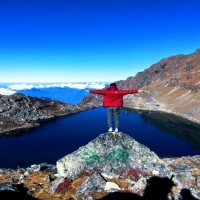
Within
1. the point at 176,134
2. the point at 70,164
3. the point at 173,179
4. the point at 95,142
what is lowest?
the point at 176,134

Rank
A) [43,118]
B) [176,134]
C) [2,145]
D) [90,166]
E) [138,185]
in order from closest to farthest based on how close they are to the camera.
A: 1. [138,185]
2. [90,166]
3. [2,145]
4. [176,134]
5. [43,118]

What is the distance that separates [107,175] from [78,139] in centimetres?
10690

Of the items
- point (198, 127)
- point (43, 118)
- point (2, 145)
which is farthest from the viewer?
point (43, 118)

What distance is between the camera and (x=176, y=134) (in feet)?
456

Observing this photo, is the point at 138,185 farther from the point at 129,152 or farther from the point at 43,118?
the point at 43,118

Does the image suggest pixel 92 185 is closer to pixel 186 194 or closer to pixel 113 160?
pixel 113 160

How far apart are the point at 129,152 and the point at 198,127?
14920 centimetres

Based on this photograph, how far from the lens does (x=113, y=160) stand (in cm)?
2041

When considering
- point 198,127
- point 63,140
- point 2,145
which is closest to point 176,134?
point 198,127

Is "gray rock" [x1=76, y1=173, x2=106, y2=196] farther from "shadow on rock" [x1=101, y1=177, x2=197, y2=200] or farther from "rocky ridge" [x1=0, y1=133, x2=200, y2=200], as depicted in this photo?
"shadow on rock" [x1=101, y1=177, x2=197, y2=200]

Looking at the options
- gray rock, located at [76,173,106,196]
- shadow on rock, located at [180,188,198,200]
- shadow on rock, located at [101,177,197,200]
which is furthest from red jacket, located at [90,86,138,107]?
shadow on rock, located at [180,188,198,200]

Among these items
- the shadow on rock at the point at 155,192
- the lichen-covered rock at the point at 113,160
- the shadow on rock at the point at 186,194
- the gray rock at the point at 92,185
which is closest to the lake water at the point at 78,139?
the lichen-covered rock at the point at 113,160

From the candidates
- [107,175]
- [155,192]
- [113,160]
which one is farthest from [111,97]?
[155,192]

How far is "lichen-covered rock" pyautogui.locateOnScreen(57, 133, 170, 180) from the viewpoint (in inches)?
782
